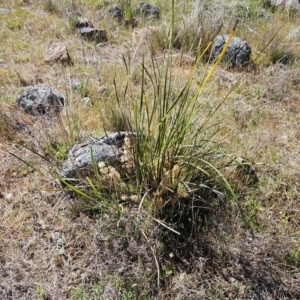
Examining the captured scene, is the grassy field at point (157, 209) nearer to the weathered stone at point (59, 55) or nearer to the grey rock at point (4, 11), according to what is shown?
the weathered stone at point (59, 55)

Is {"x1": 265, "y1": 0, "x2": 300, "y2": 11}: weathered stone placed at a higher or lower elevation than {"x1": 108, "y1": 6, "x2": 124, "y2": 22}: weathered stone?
higher

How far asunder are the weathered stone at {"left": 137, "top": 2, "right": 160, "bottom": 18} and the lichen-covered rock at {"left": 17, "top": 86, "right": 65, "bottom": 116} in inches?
88.5

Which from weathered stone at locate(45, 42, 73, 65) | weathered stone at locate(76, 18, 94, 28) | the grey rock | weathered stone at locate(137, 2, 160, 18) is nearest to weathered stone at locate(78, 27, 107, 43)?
weathered stone at locate(76, 18, 94, 28)

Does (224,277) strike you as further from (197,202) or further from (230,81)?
(230,81)

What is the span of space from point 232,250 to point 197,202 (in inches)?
12.1

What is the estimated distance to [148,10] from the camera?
14.7ft

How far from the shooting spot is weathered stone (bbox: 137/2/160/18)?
14.6 ft

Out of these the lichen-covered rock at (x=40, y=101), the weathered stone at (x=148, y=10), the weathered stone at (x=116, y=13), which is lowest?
the lichen-covered rock at (x=40, y=101)

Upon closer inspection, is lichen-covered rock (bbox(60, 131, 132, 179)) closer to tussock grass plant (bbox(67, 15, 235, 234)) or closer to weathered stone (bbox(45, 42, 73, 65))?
tussock grass plant (bbox(67, 15, 235, 234))

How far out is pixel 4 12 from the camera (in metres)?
4.26

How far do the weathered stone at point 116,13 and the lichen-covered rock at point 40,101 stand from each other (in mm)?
2023

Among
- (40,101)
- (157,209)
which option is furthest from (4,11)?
(157,209)

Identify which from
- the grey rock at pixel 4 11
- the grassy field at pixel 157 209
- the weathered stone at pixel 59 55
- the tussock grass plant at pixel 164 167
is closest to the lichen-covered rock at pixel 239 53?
the grassy field at pixel 157 209

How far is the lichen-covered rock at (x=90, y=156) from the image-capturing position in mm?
1943
